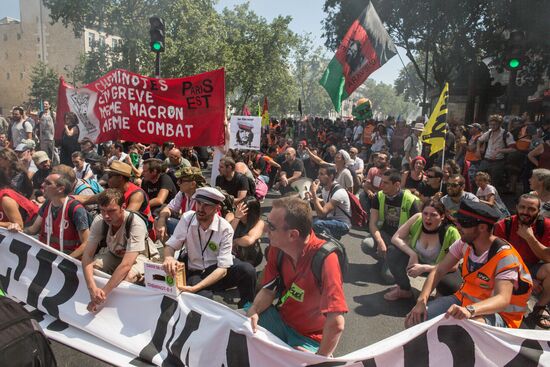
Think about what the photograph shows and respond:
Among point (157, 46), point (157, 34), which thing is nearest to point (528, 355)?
point (157, 46)

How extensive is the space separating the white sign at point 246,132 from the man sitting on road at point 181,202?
3.35 metres

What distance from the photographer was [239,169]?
7.48 metres

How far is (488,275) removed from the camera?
3.25 meters

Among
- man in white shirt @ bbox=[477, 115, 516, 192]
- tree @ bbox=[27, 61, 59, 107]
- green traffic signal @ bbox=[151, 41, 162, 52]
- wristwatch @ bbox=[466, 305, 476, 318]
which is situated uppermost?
tree @ bbox=[27, 61, 59, 107]

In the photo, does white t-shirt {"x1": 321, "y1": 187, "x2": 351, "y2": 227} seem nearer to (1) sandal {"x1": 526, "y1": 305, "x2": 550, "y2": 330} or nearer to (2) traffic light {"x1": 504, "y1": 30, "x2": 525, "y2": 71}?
(1) sandal {"x1": 526, "y1": 305, "x2": 550, "y2": 330}

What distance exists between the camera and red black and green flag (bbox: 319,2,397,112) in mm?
9648

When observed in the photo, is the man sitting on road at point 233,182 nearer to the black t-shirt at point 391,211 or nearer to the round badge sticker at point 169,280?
the black t-shirt at point 391,211

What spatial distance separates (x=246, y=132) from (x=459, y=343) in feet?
21.8

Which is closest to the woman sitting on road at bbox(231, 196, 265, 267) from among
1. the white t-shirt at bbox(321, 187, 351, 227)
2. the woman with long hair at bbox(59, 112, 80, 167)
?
the white t-shirt at bbox(321, 187, 351, 227)

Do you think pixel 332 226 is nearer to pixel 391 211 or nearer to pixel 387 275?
pixel 391 211

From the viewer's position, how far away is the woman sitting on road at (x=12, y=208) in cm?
448

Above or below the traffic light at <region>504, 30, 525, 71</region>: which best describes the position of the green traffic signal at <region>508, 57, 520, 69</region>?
below

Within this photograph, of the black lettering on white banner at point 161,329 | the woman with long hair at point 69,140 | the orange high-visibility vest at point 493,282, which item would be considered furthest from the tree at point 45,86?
the orange high-visibility vest at point 493,282

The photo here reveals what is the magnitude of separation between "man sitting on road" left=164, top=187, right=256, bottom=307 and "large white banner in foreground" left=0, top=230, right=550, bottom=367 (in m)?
0.55
